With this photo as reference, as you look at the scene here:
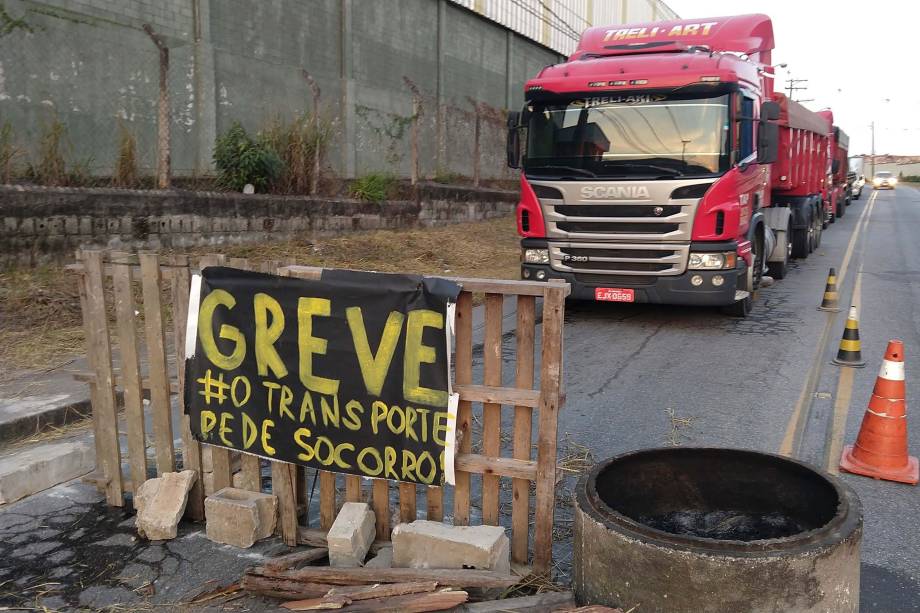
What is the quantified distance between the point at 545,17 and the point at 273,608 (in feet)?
104

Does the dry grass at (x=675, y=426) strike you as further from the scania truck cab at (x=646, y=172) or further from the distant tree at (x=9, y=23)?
the distant tree at (x=9, y=23)

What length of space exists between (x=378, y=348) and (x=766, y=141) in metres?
7.56

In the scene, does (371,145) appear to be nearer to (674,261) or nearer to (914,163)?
(674,261)

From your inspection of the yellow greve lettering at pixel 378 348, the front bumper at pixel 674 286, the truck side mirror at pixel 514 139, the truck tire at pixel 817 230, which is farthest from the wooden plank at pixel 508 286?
the truck tire at pixel 817 230

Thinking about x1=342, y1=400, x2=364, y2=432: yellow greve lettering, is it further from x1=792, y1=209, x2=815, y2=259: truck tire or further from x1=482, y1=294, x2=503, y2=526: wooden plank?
x1=792, y1=209, x2=815, y2=259: truck tire

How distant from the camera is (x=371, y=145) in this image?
1933 cm

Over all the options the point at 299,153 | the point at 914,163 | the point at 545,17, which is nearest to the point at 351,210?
the point at 299,153

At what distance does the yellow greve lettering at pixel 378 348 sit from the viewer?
3.41m

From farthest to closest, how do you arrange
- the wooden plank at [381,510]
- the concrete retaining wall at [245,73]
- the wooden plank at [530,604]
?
the concrete retaining wall at [245,73] < the wooden plank at [381,510] < the wooden plank at [530,604]

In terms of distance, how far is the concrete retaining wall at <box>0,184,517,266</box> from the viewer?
8812mm

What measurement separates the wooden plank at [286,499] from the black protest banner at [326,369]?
9 centimetres

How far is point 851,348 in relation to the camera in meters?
7.28

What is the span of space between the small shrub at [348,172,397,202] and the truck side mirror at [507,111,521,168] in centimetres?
563

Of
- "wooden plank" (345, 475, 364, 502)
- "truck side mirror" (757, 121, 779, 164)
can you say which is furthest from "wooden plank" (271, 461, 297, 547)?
"truck side mirror" (757, 121, 779, 164)
